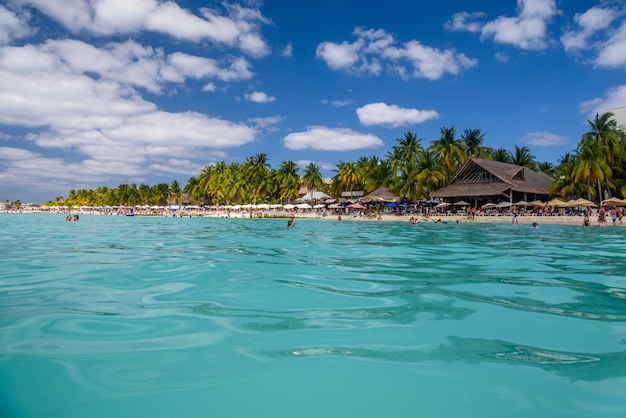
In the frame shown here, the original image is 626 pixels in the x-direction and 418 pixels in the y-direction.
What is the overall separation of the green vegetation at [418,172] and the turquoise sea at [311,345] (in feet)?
123

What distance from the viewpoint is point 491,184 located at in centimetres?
4312

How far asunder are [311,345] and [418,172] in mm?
47314

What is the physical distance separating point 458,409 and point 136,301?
4898 mm

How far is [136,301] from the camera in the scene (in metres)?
6.17

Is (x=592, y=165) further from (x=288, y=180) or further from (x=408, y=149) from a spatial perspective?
(x=288, y=180)

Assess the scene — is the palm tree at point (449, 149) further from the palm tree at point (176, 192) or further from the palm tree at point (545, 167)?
the palm tree at point (176, 192)

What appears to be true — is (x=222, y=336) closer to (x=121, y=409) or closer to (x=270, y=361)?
(x=270, y=361)

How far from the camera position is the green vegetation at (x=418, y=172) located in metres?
39.5

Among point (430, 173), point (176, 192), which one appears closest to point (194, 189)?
point (176, 192)

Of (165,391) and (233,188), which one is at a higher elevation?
(233,188)

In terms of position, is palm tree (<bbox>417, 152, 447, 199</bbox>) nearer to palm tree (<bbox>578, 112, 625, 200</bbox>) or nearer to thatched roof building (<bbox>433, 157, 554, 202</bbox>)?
thatched roof building (<bbox>433, 157, 554, 202</bbox>)

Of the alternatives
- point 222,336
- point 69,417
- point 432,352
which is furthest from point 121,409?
point 432,352

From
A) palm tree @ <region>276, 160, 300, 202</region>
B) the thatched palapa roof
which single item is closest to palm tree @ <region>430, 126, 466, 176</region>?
the thatched palapa roof

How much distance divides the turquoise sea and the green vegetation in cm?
3745
